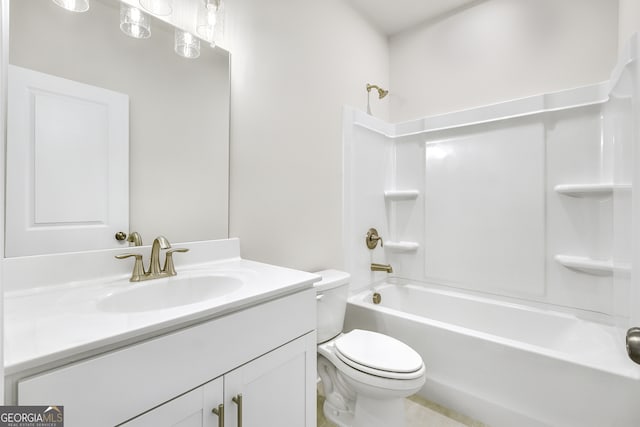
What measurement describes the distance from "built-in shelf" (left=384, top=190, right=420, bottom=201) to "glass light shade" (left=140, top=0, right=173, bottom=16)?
73.8 inches

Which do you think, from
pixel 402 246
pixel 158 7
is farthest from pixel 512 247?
pixel 158 7

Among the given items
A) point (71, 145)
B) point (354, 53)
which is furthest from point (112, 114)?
point (354, 53)

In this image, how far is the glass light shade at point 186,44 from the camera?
1.32 meters

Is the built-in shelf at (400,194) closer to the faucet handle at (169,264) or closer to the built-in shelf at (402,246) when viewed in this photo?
the built-in shelf at (402,246)

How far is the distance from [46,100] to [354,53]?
6.33 feet

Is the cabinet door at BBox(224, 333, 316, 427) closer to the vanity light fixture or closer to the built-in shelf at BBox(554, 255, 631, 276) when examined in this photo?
the vanity light fixture

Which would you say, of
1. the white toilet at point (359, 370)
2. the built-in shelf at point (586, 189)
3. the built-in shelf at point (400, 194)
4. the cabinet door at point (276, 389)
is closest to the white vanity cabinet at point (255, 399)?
the cabinet door at point (276, 389)

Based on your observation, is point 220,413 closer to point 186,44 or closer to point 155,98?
point 155,98

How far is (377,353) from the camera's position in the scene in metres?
1.48

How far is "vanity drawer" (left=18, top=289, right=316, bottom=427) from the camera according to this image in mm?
635

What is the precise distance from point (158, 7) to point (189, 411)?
4.66 feet

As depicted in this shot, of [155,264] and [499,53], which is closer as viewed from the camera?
[155,264]

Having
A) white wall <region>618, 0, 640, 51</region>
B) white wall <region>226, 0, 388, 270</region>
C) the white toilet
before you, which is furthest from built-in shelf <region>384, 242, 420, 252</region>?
white wall <region>618, 0, 640, 51</region>

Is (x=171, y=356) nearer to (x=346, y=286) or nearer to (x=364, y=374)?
(x=364, y=374)
